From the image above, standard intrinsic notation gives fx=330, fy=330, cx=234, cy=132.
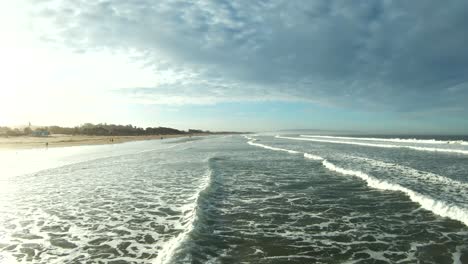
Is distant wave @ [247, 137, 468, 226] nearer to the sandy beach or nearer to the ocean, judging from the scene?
the ocean

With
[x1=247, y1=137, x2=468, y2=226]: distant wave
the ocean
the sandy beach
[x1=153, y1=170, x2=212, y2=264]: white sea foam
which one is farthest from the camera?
the sandy beach

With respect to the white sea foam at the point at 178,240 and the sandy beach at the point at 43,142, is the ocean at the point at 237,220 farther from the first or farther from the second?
the sandy beach at the point at 43,142

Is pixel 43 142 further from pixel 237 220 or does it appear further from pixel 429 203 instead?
pixel 429 203

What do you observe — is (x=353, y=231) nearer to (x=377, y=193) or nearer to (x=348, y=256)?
(x=348, y=256)

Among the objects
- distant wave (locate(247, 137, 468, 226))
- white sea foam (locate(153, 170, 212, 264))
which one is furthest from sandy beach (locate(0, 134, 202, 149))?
distant wave (locate(247, 137, 468, 226))

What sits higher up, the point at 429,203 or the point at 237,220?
the point at 429,203

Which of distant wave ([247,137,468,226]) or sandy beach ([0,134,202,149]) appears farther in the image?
sandy beach ([0,134,202,149])

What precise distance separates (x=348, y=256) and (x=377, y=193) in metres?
8.74

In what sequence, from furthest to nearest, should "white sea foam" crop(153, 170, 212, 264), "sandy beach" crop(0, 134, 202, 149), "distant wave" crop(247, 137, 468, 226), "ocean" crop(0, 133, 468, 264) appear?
"sandy beach" crop(0, 134, 202, 149), "distant wave" crop(247, 137, 468, 226), "ocean" crop(0, 133, 468, 264), "white sea foam" crop(153, 170, 212, 264)

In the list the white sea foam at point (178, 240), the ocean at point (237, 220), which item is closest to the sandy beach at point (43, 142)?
the ocean at point (237, 220)

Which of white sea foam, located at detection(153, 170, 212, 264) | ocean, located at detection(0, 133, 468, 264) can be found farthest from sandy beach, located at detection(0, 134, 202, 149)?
white sea foam, located at detection(153, 170, 212, 264)

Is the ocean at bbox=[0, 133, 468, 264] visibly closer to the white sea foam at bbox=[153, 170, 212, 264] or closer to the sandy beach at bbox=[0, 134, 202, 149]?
the white sea foam at bbox=[153, 170, 212, 264]

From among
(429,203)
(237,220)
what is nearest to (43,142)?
(237,220)

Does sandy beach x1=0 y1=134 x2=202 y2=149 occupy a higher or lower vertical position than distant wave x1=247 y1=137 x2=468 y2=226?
lower
